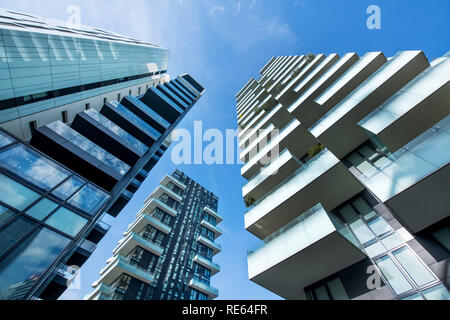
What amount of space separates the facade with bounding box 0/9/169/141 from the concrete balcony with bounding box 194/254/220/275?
26926mm

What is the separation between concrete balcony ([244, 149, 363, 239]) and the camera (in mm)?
8538

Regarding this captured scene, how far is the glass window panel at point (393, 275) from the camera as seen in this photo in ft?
18.7

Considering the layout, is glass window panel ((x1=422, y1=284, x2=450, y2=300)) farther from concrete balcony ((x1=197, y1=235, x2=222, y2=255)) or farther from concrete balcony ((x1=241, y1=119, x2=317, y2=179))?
concrete balcony ((x1=197, y1=235, x2=222, y2=255))

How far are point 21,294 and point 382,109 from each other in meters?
15.2

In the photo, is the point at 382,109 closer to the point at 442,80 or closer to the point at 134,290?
the point at 442,80

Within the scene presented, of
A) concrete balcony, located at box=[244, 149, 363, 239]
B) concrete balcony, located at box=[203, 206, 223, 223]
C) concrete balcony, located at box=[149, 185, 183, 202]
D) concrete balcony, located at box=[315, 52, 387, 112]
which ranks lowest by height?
concrete balcony, located at box=[244, 149, 363, 239]

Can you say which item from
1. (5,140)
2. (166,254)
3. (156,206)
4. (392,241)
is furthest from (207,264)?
(392,241)

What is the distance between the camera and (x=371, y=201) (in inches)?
322

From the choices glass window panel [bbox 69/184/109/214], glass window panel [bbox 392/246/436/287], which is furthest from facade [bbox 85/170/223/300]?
glass window panel [bbox 392/246/436/287]

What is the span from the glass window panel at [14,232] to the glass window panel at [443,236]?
47.1ft

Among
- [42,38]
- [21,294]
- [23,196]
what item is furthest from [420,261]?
[42,38]

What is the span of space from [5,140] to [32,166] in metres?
1.51

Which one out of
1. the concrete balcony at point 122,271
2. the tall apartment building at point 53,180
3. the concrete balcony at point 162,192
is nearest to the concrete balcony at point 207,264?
the concrete balcony at point 122,271

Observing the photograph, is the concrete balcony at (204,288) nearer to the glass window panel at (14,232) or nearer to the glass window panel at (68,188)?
the glass window panel at (68,188)
